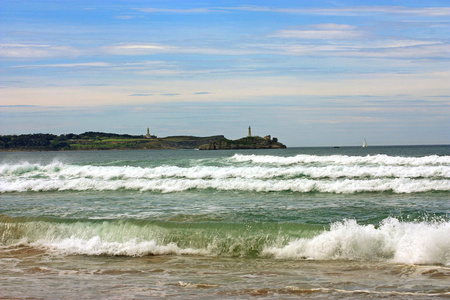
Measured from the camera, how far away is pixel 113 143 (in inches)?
5354

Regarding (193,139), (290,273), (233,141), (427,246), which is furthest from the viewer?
(193,139)

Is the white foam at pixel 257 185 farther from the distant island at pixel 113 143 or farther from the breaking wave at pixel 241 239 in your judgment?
the distant island at pixel 113 143

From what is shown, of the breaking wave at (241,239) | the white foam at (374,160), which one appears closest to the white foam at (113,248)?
the breaking wave at (241,239)

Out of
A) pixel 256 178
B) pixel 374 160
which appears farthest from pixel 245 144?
pixel 256 178

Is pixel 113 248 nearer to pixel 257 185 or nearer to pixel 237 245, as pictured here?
pixel 237 245

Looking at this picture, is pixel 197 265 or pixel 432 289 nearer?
pixel 432 289

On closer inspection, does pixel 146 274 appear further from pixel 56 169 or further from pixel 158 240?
pixel 56 169

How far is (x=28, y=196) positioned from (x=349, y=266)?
15890mm

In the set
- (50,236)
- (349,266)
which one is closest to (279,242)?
(349,266)

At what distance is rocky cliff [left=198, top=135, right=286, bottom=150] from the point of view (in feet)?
427

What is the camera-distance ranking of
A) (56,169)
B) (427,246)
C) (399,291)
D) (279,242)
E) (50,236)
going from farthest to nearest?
(56,169) < (50,236) < (279,242) < (427,246) < (399,291)

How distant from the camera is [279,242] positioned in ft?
32.0

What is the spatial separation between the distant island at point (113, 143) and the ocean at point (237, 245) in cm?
11291

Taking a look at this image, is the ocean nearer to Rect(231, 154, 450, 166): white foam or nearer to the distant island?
Rect(231, 154, 450, 166): white foam
